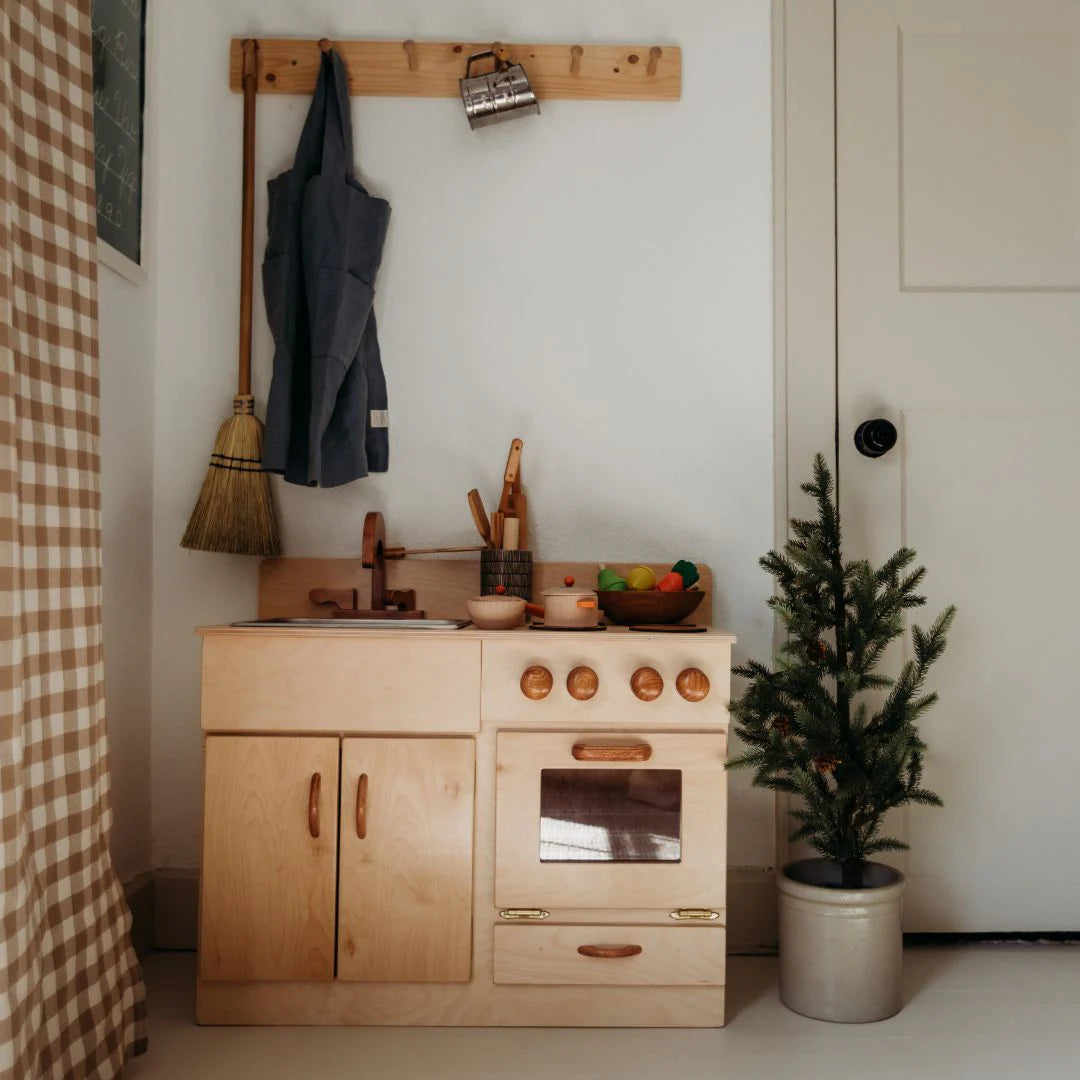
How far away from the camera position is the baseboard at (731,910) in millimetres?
2273

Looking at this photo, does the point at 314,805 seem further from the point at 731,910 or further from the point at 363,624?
the point at 731,910

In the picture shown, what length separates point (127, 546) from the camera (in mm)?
2203

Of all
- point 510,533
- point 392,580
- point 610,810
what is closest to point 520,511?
point 510,533

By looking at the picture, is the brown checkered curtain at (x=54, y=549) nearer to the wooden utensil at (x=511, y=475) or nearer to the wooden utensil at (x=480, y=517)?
the wooden utensil at (x=480, y=517)

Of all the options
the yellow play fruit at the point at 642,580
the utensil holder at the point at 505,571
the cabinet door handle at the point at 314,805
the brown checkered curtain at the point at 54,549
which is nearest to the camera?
the brown checkered curtain at the point at 54,549

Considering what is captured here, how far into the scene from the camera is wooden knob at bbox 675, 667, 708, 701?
6.02 ft

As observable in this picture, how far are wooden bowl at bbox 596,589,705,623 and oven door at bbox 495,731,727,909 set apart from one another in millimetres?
262

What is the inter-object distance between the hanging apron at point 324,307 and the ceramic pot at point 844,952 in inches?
50.8

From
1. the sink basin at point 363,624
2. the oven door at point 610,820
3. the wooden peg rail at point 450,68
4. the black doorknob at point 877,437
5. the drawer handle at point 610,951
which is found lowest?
the drawer handle at point 610,951

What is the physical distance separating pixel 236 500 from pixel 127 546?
0.26m

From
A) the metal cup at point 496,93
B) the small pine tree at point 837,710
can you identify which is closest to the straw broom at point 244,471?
the metal cup at point 496,93

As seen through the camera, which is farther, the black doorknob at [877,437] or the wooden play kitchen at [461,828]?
the black doorknob at [877,437]

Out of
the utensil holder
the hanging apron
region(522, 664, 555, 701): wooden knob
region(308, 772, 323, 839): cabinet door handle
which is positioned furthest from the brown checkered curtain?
the utensil holder

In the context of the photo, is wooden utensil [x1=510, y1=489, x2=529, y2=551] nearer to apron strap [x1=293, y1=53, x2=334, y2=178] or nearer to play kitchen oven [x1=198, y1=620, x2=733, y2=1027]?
play kitchen oven [x1=198, y1=620, x2=733, y2=1027]
